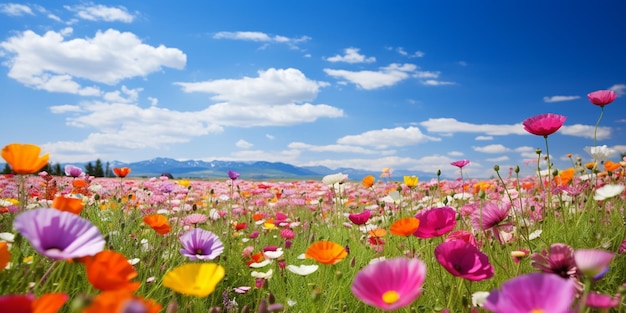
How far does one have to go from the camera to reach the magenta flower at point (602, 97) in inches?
105

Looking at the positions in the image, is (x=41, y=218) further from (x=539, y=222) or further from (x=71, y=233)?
(x=539, y=222)

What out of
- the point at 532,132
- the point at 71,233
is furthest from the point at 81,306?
the point at 532,132

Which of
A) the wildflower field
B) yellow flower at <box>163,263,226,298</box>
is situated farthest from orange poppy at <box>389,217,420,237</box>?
yellow flower at <box>163,263,226,298</box>

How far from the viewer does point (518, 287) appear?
80 cm

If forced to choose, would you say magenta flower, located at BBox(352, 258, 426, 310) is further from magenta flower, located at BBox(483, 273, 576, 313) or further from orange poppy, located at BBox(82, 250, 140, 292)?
orange poppy, located at BBox(82, 250, 140, 292)

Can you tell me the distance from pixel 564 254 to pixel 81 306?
1.20 meters


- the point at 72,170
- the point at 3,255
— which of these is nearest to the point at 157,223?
the point at 3,255

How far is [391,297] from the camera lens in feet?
3.06

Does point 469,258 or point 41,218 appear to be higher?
point 41,218

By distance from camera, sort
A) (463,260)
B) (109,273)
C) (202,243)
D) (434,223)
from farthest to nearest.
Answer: (202,243)
(434,223)
(463,260)
(109,273)

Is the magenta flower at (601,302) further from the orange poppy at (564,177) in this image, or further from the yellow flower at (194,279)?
the orange poppy at (564,177)

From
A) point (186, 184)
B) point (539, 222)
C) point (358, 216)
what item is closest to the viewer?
point (358, 216)

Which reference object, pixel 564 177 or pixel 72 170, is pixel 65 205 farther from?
pixel 564 177

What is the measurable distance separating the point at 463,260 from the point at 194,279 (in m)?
0.74
